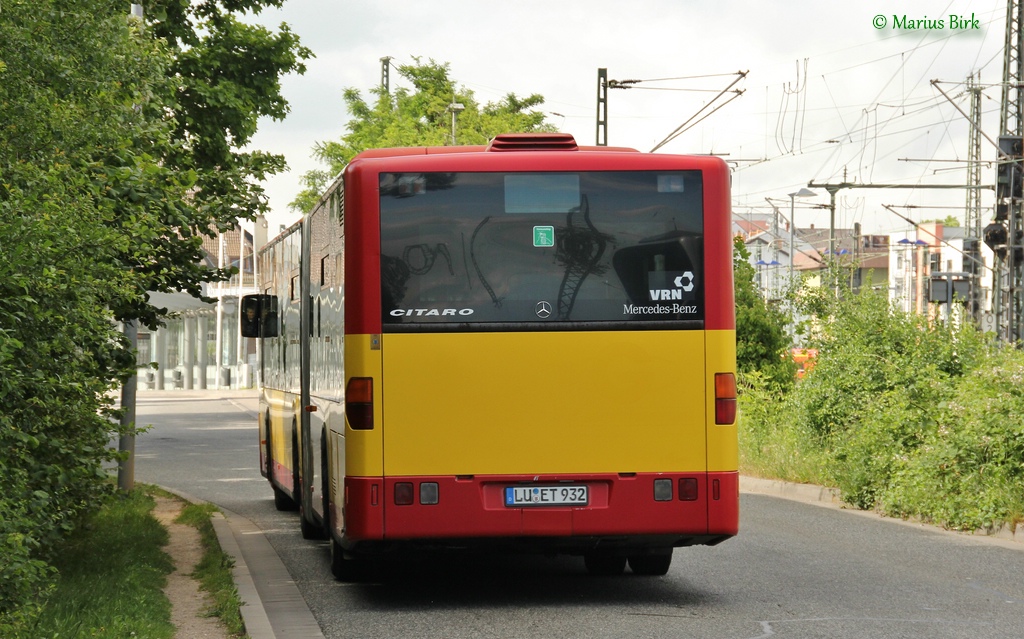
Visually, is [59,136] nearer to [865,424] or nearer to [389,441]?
[389,441]

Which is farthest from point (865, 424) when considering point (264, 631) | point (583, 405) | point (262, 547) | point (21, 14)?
point (21, 14)

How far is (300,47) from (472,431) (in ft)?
46.2

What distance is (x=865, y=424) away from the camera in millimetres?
17500

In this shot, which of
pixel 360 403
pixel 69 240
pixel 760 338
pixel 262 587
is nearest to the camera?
pixel 69 240

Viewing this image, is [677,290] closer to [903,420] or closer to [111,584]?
[111,584]

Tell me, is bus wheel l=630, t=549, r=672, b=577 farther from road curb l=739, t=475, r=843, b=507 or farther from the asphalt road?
road curb l=739, t=475, r=843, b=507

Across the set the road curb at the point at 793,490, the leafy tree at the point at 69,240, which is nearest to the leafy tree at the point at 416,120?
the road curb at the point at 793,490

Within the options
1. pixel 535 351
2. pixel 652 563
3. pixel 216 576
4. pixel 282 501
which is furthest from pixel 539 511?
pixel 282 501

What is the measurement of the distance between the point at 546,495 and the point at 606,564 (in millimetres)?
2367

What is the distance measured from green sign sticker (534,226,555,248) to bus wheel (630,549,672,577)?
275cm

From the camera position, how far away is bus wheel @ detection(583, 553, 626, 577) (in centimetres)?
1166

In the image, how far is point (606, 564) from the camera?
11727 mm

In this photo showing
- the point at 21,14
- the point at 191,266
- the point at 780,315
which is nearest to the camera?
the point at 21,14

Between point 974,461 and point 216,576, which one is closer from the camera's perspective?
point 216,576
